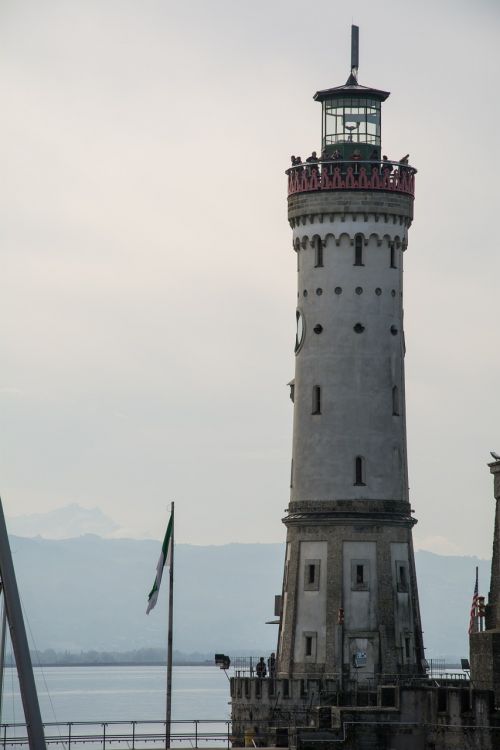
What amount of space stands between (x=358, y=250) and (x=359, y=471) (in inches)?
450

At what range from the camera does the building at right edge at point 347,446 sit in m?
103

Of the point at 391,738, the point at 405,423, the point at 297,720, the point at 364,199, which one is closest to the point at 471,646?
the point at 391,738

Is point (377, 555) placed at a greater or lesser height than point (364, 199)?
lesser

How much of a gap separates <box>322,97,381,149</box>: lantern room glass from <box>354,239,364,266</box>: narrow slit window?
6167 mm

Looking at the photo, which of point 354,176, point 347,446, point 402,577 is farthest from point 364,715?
point 354,176

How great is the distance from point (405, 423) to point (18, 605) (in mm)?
49118

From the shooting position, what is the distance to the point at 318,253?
10669cm

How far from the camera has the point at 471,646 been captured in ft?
287

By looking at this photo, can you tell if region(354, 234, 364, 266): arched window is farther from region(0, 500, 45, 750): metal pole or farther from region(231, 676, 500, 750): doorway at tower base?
region(0, 500, 45, 750): metal pole

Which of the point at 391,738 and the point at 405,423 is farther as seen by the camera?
the point at 405,423

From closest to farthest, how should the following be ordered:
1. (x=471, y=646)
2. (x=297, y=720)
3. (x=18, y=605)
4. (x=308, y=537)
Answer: (x=18, y=605)
(x=471, y=646)
(x=297, y=720)
(x=308, y=537)

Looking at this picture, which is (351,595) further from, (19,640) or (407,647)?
(19,640)

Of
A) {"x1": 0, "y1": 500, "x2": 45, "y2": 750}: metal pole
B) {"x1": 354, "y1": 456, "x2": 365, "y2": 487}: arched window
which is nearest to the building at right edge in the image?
{"x1": 354, "y1": 456, "x2": 365, "y2": 487}: arched window

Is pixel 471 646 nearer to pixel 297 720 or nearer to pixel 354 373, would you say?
pixel 297 720
